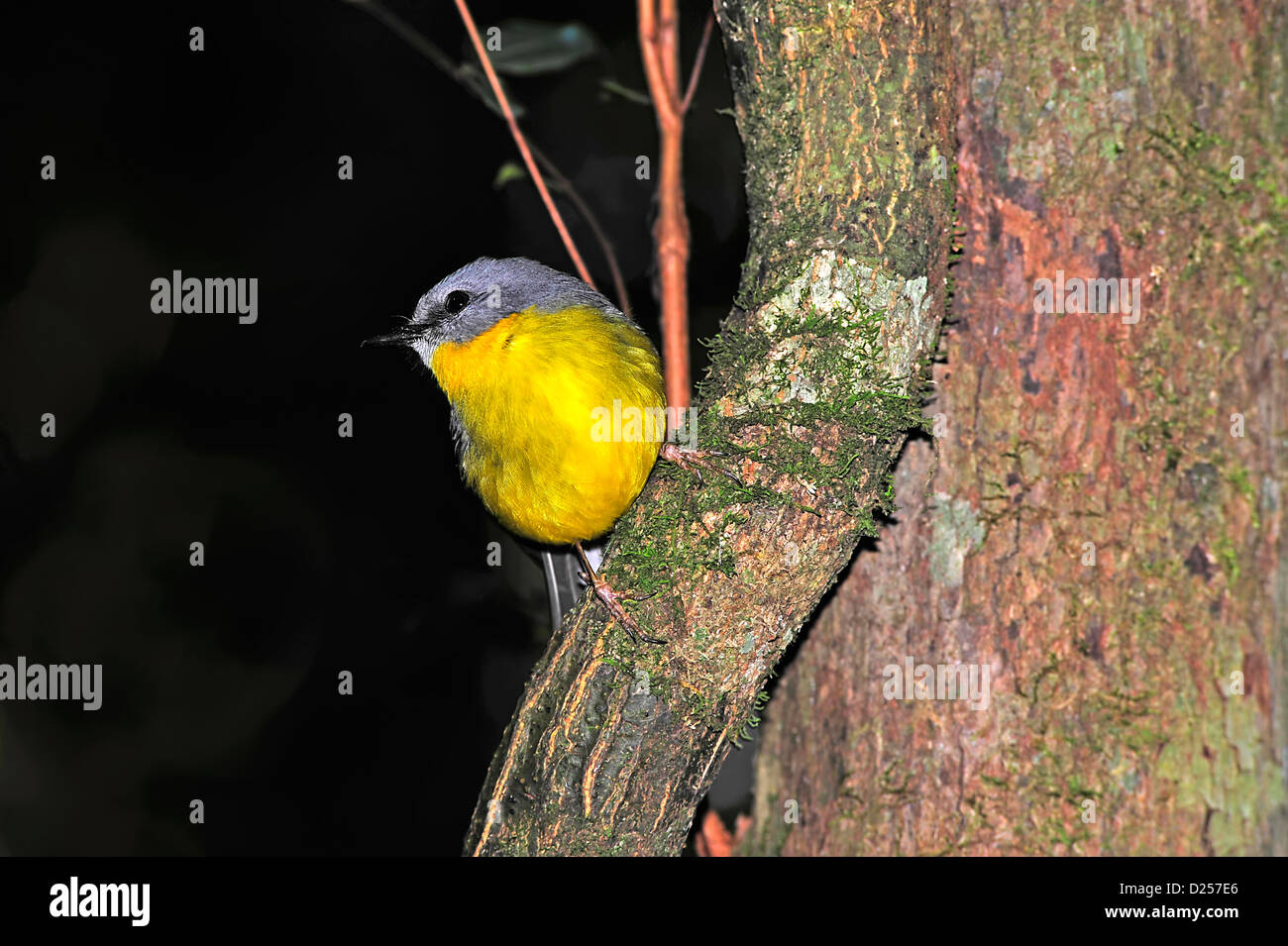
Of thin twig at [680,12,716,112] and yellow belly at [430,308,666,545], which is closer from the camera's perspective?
yellow belly at [430,308,666,545]

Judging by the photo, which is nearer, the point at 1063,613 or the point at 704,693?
the point at 704,693

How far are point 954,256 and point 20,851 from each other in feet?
15.9

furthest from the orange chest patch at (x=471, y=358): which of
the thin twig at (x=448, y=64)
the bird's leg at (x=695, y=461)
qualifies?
the thin twig at (x=448, y=64)

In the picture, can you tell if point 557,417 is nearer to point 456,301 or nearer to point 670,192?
point 456,301

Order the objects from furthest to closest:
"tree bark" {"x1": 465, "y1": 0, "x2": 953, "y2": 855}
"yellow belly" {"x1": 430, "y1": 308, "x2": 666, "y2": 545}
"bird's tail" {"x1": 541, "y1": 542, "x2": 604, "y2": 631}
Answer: "bird's tail" {"x1": 541, "y1": 542, "x2": 604, "y2": 631} < "yellow belly" {"x1": 430, "y1": 308, "x2": 666, "y2": 545} < "tree bark" {"x1": 465, "y1": 0, "x2": 953, "y2": 855}

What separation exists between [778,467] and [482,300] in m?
1.34

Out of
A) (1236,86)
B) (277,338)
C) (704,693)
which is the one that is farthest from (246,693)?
(1236,86)

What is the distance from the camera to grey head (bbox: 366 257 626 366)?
3.37m

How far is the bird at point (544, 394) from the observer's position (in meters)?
2.95

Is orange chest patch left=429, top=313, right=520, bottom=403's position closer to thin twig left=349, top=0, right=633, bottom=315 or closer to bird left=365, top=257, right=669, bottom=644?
bird left=365, top=257, right=669, bottom=644

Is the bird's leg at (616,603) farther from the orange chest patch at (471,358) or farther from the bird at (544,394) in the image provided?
the orange chest patch at (471,358)

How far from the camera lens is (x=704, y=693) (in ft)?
8.73

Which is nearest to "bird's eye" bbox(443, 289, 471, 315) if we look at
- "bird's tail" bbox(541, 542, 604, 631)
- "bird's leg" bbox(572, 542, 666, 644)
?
"bird's tail" bbox(541, 542, 604, 631)
